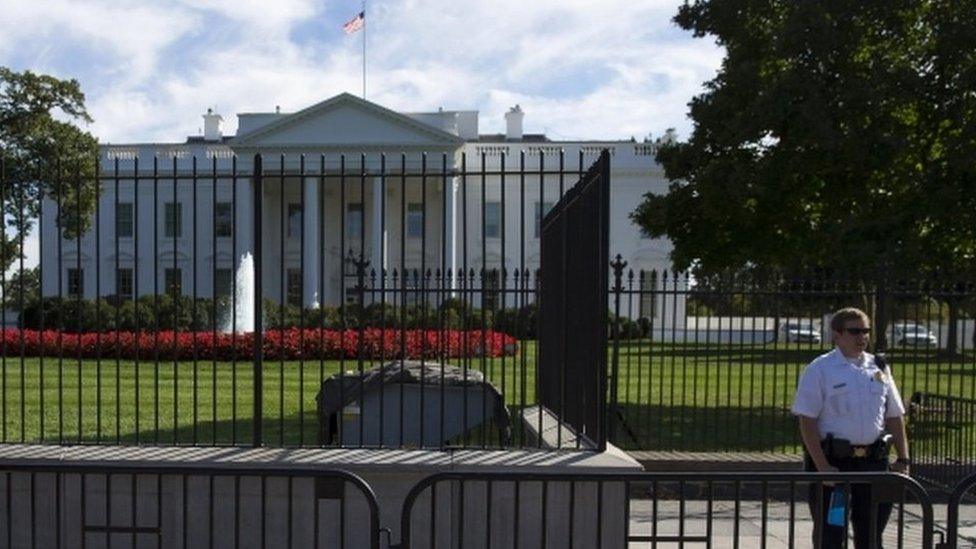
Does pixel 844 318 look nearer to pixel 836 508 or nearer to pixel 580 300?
pixel 836 508

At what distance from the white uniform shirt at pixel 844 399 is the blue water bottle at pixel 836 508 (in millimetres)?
528

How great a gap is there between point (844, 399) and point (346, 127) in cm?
4906

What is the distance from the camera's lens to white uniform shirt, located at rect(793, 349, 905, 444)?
6.73 metres

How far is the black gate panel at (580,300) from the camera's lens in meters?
6.76

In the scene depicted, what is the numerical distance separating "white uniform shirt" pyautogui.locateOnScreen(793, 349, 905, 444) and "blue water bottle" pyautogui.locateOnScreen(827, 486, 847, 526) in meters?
0.53

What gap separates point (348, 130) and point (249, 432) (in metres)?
41.5

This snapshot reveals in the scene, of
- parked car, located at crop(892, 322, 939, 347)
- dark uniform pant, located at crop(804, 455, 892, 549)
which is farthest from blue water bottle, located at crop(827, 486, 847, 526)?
parked car, located at crop(892, 322, 939, 347)

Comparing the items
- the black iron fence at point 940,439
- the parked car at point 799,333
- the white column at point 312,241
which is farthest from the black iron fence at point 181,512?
the white column at point 312,241

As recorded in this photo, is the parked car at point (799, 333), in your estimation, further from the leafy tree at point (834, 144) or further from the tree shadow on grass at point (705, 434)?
the leafy tree at point (834, 144)

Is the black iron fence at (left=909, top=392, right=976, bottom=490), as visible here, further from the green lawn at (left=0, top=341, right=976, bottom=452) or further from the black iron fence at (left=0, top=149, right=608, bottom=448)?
the black iron fence at (left=0, top=149, right=608, bottom=448)

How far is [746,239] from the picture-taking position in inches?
801

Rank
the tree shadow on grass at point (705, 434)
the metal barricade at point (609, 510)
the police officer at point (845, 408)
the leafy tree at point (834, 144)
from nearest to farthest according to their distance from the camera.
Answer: the metal barricade at point (609, 510)
the police officer at point (845, 408)
the tree shadow on grass at point (705, 434)
the leafy tree at point (834, 144)

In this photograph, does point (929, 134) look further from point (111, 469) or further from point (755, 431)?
point (111, 469)

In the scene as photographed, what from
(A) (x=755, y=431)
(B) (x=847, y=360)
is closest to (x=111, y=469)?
(B) (x=847, y=360)
